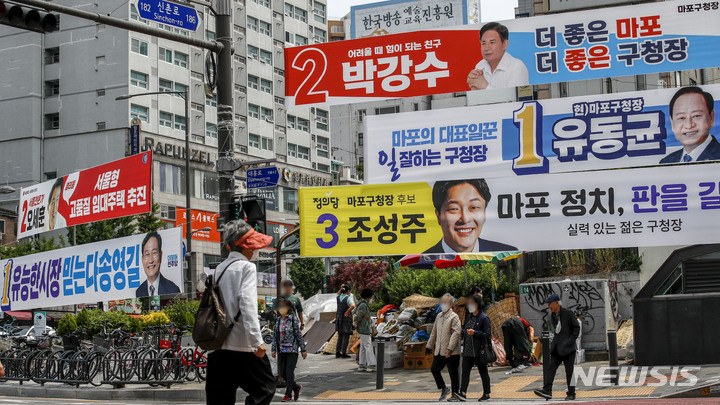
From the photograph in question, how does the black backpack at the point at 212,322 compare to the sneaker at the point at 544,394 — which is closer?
the black backpack at the point at 212,322

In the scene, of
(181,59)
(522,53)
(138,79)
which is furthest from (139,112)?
(522,53)

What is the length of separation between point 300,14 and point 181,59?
1901 cm

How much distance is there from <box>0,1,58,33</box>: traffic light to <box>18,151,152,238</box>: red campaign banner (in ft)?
15.4

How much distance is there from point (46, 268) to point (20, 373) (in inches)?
99.6

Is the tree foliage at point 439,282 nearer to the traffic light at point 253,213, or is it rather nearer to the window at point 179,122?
the traffic light at point 253,213

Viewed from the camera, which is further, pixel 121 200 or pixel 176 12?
pixel 121 200

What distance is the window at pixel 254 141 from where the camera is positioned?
7725 centimetres

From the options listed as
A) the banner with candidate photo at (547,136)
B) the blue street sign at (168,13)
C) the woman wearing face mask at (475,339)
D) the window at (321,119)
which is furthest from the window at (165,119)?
the woman wearing face mask at (475,339)

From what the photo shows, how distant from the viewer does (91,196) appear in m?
20.4

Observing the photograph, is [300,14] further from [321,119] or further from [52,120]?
[52,120]

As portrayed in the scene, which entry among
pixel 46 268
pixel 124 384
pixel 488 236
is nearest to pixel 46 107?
pixel 46 268

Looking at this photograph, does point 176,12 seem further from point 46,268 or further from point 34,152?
point 34,152

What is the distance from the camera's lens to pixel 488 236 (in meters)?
15.6

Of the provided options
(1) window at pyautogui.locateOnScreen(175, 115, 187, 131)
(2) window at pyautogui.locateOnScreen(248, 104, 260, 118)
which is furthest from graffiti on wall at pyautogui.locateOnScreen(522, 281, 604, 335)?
(2) window at pyautogui.locateOnScreen(248, 104, 260, 118)
